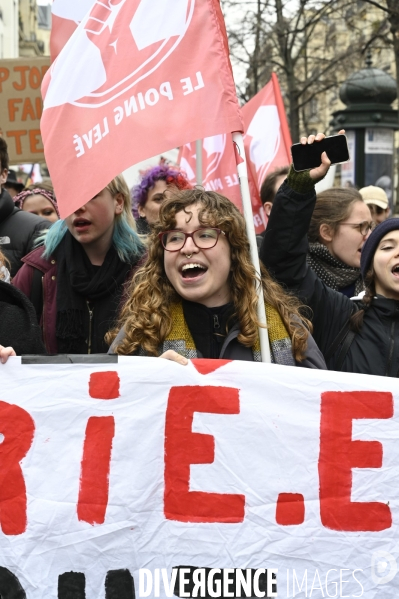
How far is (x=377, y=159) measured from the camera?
1208cm

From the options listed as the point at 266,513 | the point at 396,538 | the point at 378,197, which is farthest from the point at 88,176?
the point at 378,197

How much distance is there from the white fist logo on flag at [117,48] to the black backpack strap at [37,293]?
2.56 feet

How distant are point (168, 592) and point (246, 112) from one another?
5.37m

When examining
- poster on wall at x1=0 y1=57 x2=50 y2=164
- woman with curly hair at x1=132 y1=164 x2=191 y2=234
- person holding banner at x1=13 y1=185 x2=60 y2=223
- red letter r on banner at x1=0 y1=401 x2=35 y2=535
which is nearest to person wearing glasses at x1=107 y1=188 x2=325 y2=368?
red letter r on banner at x1=0 y1=401 x2=35 y2=535

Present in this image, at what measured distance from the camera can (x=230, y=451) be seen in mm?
2977

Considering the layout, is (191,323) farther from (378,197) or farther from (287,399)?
(378,197)

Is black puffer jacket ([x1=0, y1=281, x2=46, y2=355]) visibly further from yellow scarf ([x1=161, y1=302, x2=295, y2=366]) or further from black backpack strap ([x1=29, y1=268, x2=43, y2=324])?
black backpack strap ([x1=29, y1=268, x2=43, y2=324])

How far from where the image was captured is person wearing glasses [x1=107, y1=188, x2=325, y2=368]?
10.4ft

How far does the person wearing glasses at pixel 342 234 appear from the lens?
438 cm

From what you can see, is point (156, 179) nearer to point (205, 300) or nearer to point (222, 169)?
point (222, 169)

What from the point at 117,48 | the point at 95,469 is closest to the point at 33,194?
the point at 117,48

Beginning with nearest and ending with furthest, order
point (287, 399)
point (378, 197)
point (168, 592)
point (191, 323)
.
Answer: point (168, 592)
point (287, 399)
point (191, 323)
point (378, 197)

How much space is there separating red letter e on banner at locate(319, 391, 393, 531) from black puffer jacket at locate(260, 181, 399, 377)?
0.35 metres

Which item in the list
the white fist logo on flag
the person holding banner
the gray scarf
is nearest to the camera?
the white fist logo on flag
